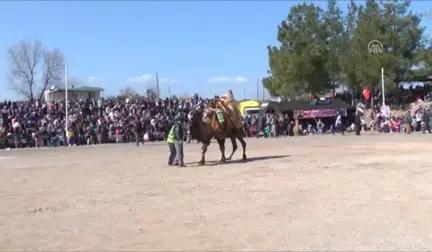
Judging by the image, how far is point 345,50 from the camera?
57875 mm

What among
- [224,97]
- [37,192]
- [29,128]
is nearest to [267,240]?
[37,192]

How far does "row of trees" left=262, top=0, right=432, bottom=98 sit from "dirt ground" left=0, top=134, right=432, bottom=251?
121ft

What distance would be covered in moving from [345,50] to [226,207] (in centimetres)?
4924

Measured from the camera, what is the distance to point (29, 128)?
129 ft

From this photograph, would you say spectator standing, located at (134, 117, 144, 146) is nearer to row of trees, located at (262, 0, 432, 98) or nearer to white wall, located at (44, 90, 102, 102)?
row of trees, located at (262, 0, 432, 98)

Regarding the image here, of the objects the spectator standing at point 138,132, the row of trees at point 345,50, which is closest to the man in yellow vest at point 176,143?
the spectator standing at point 138,132

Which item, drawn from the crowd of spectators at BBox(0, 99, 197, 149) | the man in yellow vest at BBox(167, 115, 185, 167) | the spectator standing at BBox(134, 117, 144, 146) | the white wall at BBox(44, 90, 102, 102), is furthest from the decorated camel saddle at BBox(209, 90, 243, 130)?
the white wall at BBox(44, 90, 102, 102)

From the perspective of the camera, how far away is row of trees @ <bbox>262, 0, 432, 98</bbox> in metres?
53.6

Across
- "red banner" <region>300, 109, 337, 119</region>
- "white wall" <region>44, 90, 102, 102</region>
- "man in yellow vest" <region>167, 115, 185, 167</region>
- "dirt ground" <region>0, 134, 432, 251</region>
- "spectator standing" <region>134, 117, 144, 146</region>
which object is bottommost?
"dirt ground" <region>0, 134, 432, 251</region>

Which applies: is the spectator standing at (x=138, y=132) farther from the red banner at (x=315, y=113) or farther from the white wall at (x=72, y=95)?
the white wall at (x=72, y=95)

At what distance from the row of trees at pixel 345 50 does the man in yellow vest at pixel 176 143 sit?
119ft

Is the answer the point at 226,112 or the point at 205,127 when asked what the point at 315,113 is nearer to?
the point at 226,112

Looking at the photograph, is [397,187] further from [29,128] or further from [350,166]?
[29,128]

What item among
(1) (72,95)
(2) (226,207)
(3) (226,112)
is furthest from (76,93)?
(2) (226,207)
